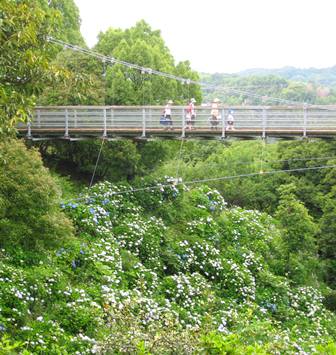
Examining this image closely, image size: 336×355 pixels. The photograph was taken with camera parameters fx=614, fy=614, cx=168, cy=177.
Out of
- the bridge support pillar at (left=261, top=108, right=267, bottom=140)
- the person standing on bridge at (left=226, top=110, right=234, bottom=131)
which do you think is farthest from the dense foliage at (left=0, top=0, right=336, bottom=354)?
the bridge support pillar at (left=261, top=108, right=267, bottom=140)

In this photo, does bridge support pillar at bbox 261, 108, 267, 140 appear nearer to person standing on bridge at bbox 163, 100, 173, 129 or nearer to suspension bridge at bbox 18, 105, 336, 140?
suspension bridge at bbox 18, 105, 336, 140

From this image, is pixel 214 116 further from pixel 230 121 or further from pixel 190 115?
pixel 190 115

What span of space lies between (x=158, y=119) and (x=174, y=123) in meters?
0.42

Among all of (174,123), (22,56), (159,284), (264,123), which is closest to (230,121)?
(264,123)

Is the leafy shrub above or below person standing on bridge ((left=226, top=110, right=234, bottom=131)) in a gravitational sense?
below

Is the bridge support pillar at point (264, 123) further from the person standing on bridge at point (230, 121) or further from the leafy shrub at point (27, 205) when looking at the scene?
the leafy shrub at point (27, 205)

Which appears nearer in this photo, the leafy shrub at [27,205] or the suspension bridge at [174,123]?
the leafy shrub at [27,205]

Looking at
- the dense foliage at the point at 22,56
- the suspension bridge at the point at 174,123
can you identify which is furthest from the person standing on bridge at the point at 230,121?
the dense foliage at the point at 22,56

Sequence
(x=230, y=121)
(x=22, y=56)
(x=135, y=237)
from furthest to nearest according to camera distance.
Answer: (x=230, y=121) → (x=135, y=237) → (x=22, y=56)

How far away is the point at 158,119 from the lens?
15539 mm

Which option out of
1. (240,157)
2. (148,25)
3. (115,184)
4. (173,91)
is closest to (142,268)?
(115,184)

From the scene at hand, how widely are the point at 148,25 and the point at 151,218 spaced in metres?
8.49

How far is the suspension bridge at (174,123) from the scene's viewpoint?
14516mm

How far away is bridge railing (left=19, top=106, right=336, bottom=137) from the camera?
1452 cm
